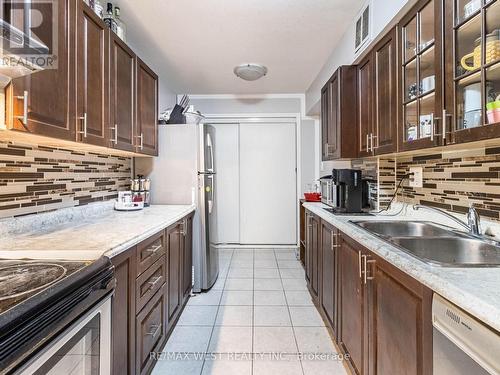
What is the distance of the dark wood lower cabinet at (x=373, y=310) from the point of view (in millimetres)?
918

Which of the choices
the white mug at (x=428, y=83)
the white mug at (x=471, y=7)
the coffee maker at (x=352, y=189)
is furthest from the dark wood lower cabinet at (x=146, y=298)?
the white mug at (x=471, y=7)

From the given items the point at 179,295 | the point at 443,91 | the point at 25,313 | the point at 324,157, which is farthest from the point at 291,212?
the point at 25,313

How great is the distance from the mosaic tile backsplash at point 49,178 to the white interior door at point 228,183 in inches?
84.7

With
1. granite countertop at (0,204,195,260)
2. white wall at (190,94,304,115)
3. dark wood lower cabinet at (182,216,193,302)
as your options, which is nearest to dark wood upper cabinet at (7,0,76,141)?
granite countertop at (0,204,195,260)

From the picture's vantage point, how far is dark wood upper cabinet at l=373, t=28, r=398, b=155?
1.62 meters

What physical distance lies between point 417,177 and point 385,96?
22.8 inches

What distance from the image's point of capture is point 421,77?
4.60 ft

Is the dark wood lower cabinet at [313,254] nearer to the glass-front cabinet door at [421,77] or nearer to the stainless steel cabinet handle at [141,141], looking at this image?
the glass-front cabinet door at [421,77]

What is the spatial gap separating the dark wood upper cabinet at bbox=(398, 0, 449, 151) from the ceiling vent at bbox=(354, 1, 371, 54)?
0.50m

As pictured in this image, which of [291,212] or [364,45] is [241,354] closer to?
[364,45]

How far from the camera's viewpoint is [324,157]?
105 inches

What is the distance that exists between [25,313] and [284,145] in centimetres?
→ 402

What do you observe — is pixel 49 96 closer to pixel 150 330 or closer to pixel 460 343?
pixel 150 330

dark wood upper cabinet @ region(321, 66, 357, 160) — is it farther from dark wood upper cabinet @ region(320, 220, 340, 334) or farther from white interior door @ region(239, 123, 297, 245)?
white interior door @ region(239, 123, 297, 245)
